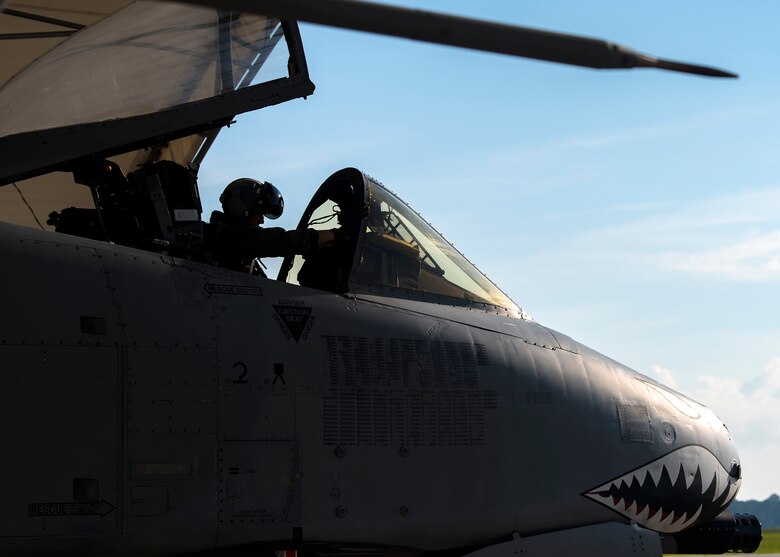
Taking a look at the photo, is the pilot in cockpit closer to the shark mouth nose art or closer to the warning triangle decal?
the warning triangle decal

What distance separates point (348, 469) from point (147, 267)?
7.66 feet

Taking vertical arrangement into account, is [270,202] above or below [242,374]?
above

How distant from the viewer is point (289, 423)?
9.05m

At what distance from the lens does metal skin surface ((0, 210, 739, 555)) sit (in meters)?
8.28

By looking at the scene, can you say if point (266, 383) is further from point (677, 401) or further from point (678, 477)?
point (677, 401)

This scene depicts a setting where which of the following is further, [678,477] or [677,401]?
[677,401]

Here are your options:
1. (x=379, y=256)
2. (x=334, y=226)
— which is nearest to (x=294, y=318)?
(x=379, y=256)

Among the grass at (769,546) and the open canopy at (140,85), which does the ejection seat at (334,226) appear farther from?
the grass at (769,546)

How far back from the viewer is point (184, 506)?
859 centimetres

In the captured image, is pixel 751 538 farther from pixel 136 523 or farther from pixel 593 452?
pixel 136 523

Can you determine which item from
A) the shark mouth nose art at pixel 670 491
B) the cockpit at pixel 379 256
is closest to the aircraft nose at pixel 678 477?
the shark mouth nose art at pixel 670 491

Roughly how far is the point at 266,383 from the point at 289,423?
38 centimetres

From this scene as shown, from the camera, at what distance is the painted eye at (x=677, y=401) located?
435 inches

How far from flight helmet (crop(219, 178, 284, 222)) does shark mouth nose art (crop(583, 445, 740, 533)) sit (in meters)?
4.00
